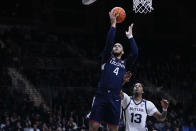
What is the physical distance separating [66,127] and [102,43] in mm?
12304

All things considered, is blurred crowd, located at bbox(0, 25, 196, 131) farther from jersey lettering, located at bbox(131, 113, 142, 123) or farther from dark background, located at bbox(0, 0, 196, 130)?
jersey lettering, located at bbox(131, 113, 142, 123)

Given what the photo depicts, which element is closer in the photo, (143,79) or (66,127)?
(66,127)

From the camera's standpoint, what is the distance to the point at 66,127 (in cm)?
1834

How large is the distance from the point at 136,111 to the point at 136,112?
2cm

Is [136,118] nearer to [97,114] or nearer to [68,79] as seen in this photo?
[97,114]

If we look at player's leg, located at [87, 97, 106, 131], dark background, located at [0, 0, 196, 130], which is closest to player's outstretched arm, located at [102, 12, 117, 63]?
player's leg, located at [87, 97, 106, 131]

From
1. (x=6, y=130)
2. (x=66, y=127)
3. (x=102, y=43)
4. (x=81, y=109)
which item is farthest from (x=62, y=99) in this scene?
(x=102, y=43)

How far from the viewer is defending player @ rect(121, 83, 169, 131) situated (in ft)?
33.2

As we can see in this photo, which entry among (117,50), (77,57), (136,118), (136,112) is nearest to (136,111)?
(136,112)

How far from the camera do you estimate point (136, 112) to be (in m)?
10.2

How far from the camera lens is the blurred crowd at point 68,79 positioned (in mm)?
19141

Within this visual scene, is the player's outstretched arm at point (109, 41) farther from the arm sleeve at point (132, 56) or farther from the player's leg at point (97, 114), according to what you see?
the player's leg at point (97, 114)

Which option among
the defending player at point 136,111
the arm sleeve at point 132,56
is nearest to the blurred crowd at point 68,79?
the defending player at point 136,111

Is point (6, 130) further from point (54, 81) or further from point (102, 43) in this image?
point (102, 43)
